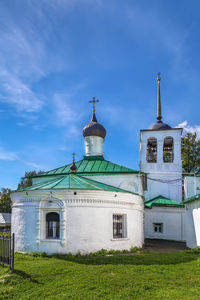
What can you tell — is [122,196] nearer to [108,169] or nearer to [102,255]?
[102,255]

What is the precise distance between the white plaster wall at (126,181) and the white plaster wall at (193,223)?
3.09m

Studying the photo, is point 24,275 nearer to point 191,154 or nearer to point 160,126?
point 160,126

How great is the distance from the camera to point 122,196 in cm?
1214

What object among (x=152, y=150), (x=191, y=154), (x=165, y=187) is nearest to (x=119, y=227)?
(x=165, y=187)

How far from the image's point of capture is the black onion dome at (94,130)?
1950cm

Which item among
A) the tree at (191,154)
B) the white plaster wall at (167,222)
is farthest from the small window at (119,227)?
the tree at (191,154)

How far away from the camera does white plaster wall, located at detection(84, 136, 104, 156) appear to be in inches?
765

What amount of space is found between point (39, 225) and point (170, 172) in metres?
14.0

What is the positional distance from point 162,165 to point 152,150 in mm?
2233

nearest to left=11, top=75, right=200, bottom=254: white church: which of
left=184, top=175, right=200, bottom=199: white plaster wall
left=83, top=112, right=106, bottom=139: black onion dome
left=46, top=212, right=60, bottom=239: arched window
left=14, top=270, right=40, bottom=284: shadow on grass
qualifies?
left=46, top=212, right=60, bottom=239: arched window

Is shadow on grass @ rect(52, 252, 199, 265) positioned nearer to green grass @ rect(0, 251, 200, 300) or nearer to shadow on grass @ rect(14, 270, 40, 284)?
green grass @ rect(0, 251, 200, 300)

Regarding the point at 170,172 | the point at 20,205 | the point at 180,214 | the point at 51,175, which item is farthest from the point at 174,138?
the point at 20,205

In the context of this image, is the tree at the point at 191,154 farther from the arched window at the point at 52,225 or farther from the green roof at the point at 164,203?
the arched window at the point at 52,225

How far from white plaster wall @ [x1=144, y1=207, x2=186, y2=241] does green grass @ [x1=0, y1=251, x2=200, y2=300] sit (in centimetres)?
1065
